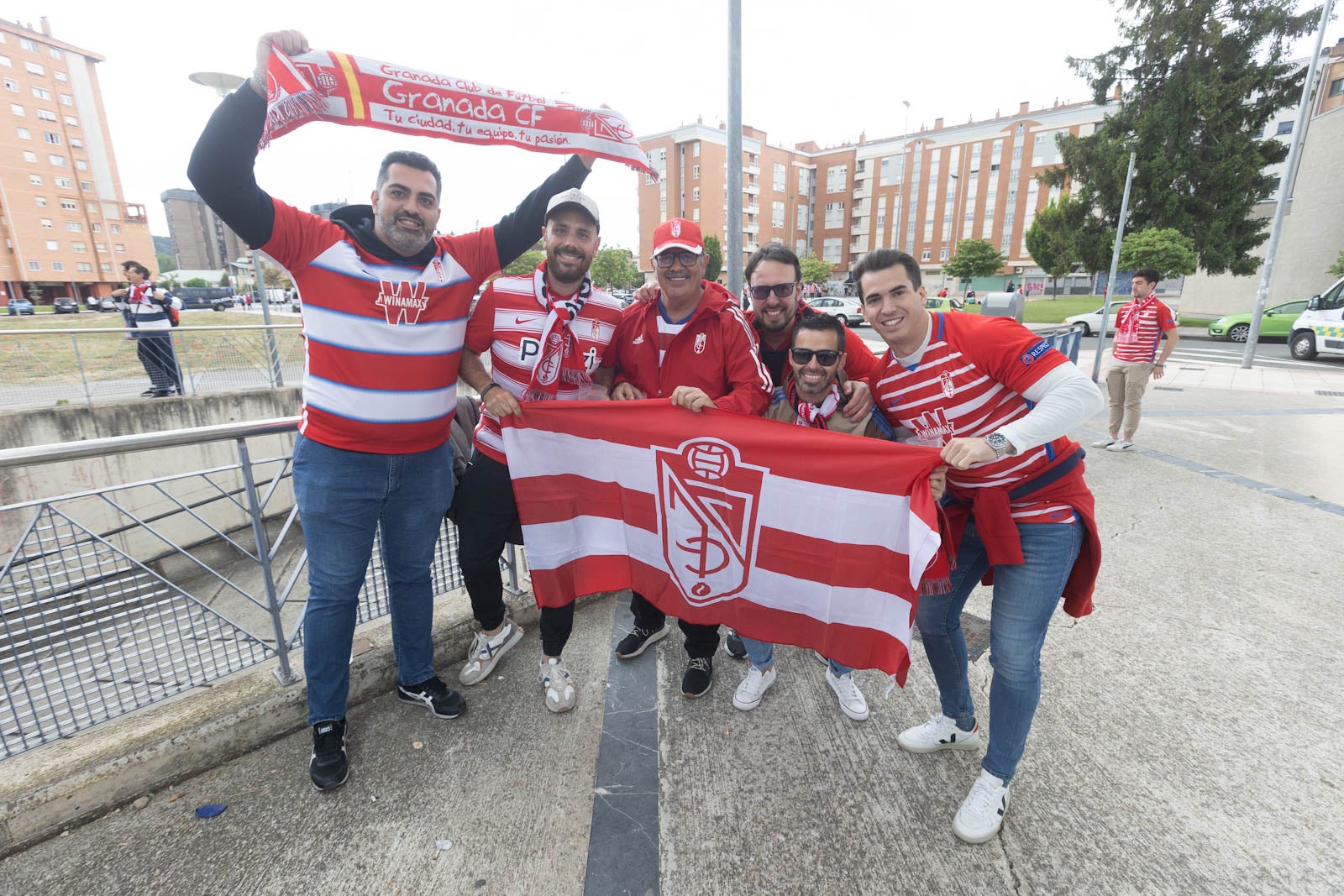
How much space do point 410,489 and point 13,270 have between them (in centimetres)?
8079

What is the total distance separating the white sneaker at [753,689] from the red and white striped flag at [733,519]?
39 centimetres

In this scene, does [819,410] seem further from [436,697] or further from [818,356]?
[436,697]

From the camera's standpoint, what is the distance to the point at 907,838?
211 centimetres

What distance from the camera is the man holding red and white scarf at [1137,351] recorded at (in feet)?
22.6

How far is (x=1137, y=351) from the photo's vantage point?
6965mm

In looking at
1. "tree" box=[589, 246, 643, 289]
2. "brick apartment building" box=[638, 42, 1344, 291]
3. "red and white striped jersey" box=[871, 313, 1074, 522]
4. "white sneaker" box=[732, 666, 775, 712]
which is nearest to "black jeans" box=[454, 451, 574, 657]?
A: "white sneaker" box=[732, 666, 775, 712]

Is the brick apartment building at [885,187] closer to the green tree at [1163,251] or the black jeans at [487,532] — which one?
the green tree at [1163,251]

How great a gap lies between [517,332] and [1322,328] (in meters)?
20.8

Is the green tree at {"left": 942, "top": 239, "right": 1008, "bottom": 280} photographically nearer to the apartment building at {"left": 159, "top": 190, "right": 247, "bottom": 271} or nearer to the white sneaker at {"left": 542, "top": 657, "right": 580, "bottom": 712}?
the white sneaker at {"left": 542, "top": 657, "right": 580, "bottom": 712}

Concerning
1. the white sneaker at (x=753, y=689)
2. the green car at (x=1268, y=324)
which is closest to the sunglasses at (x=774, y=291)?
the white sneaker at (x=753, y=689)

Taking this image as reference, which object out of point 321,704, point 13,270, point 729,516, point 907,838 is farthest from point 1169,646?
point 13,270

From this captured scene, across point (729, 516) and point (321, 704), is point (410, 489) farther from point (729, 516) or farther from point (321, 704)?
point (729, 516)

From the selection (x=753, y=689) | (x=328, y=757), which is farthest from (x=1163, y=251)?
(x=328, y=757)

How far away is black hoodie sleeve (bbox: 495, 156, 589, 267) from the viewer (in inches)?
106
